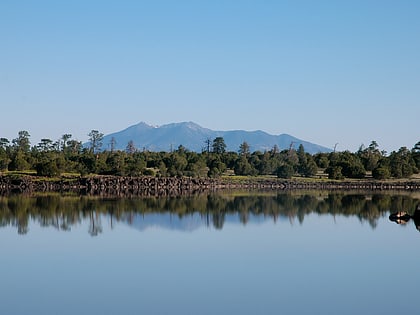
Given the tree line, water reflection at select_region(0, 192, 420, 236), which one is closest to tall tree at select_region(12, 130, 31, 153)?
the tree line

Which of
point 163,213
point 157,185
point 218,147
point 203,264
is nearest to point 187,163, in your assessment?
point 157,185

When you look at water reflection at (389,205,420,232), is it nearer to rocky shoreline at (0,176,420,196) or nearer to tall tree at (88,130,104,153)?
rocky shoreline at (0,176,420,196)

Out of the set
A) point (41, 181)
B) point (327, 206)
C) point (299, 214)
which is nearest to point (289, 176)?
point (41, 181)

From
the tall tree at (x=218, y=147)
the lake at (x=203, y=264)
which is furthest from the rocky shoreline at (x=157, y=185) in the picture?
the lake at (x=203, y=264)

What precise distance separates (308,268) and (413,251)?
845 centimetres

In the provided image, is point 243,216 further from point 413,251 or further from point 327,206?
point 413,251

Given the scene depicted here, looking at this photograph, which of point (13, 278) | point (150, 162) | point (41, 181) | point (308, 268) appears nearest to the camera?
point (13, 278)

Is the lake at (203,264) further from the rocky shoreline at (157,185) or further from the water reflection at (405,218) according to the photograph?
the rocky shoreline at (157,185)

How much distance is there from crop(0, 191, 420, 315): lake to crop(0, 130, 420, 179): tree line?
5537 centimetres

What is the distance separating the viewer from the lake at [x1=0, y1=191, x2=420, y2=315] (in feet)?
64.4

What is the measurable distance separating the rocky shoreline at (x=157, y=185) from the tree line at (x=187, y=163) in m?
3.27

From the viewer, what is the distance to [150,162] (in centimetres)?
12012

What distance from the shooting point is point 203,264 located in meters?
26.7

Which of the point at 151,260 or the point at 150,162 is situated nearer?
the point at 151,260
